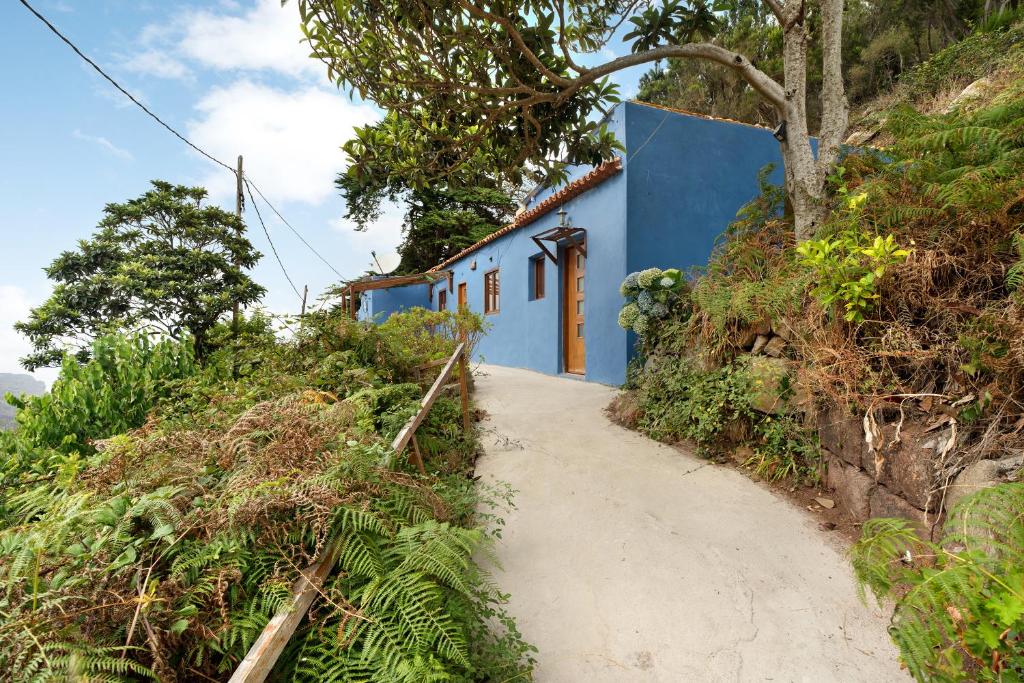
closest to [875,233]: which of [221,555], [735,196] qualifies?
[221,555]

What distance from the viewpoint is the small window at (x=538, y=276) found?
9.55m

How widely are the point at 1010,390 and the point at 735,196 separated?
6.01 metres

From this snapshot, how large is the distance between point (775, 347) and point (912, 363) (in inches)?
44.8

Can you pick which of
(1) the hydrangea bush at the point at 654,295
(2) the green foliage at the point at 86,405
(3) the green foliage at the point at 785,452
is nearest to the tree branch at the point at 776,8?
Answer: (1) the hydrangea bush at the point at 654,295

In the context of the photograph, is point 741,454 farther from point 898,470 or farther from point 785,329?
point 898,470

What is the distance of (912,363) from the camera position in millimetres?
2555

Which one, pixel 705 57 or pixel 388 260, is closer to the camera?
pixel 705 57

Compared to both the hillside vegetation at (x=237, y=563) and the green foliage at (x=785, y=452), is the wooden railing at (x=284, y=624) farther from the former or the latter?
the green foliage at (x=785, y=452)

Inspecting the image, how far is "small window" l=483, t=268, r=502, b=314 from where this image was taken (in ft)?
38.3

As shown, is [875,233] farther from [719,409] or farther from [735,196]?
[735,196]

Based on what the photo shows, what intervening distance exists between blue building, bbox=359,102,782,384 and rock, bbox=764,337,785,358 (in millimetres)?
2794

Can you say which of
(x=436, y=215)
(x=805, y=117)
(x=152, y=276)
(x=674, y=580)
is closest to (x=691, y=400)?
(x=674, y=580)

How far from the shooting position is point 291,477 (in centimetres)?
153

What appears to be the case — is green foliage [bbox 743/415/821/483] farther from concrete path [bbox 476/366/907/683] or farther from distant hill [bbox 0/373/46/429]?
distant hill [bbox 0/373/46/429]
